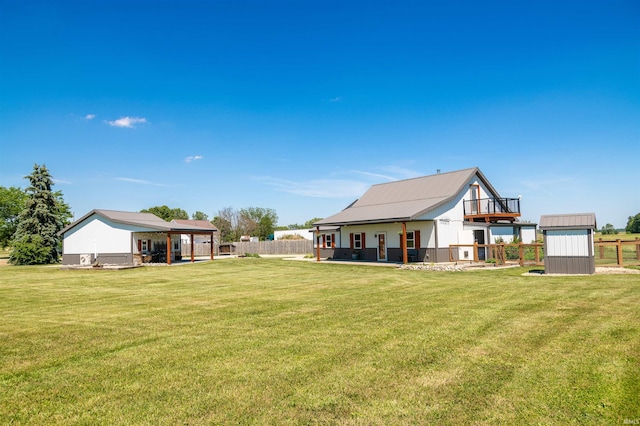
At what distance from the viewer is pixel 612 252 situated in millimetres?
22359

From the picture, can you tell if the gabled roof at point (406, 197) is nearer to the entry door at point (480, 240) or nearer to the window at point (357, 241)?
the window at point (357, 241)

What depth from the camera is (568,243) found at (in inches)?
691

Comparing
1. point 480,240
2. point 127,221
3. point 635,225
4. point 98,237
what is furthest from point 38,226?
point 635,225

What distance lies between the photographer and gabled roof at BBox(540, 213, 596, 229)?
16.9m

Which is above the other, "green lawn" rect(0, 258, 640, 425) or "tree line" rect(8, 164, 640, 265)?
"tree line" rect(8, 164, 640, 265)

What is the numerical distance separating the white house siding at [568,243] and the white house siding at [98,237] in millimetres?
26997

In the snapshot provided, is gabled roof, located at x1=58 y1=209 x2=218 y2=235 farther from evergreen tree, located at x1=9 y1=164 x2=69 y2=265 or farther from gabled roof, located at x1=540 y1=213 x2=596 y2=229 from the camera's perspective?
gabled roof, located at x1=540 y1=213 x2=596 y2=229

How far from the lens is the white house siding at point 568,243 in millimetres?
17234

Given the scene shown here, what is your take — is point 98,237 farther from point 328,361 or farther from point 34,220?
point 328,361

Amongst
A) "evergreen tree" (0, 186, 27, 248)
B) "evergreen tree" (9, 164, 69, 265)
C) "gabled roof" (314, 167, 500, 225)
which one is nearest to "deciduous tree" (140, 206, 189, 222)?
"evergreen tree" (0, 186, 27, 248)

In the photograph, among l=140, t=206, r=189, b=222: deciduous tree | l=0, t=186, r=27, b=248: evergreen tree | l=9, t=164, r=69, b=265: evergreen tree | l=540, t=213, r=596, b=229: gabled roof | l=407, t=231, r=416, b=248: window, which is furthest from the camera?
l=140, t=206, r=189, b=222: deciduous tree

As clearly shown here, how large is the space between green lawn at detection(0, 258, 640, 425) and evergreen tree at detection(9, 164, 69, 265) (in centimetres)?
2884

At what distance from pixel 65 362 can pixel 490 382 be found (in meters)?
5.86

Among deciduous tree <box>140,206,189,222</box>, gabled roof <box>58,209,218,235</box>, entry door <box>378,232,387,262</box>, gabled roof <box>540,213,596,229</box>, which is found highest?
deciduous tree <box>140,206,189,222</box>
